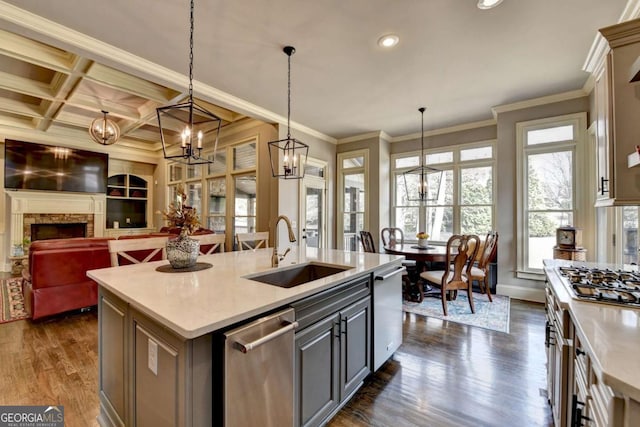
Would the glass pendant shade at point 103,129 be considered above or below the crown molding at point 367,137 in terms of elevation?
below

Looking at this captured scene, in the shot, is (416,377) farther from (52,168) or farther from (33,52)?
(52,168)

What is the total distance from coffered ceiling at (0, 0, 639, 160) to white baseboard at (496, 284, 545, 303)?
2.93 metres

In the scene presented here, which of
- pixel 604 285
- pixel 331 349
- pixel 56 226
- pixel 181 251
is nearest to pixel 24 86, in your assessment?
pixel 56 226

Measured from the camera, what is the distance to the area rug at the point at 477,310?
3.39 m

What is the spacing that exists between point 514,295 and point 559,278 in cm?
304

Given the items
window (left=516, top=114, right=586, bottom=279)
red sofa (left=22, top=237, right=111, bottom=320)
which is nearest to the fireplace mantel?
red sofa (left=22, top=237, right=111, bottom=320)

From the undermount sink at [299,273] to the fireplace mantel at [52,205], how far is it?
731 cm

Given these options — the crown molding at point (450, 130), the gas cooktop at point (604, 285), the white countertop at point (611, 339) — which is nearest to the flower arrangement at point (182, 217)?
the white countertop at point (611, 339)

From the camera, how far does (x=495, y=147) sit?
5.09 m

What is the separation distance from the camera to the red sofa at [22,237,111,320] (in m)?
3.23

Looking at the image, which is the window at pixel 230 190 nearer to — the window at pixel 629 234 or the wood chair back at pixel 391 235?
the wood chair back at pixel 391 235

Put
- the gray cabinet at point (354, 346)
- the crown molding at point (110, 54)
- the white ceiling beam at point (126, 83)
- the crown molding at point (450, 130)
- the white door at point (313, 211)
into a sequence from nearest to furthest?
the gray cabinet at point (354, 346)
the crown molding at point (110, 54)
the white ceiling beam at point (126, 83)
the crown molding at point (450, 130)
the white door at point (313, 211)

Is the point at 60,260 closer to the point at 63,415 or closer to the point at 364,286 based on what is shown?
the point at 63,415

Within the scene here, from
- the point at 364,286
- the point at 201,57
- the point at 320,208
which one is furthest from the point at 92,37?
the point at 320,208
